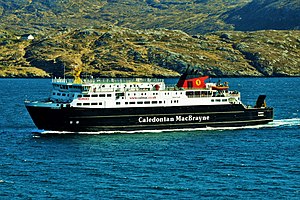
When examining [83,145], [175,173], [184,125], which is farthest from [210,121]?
[175,173]

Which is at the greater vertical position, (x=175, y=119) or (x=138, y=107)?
(x=138, y=107)

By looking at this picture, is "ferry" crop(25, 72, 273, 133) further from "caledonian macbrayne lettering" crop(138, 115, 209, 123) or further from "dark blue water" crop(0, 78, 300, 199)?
"dark blue water" crop(0, 78, 300, 199)

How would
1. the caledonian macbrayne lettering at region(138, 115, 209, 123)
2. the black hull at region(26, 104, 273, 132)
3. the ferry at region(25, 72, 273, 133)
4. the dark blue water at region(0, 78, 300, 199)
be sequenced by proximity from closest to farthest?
the dark blue water at region(0, 78, 300, 199) < the black hull at region(26, 104, 273, 132) < the ferry at region(25, 72, 273, 133) < the caledonian macbrayne lettering at region(138, 115, 209, 123)

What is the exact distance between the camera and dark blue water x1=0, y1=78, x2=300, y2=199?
57656 millimetres

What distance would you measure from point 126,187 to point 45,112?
1217 inches

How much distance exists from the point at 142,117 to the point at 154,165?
868 inches

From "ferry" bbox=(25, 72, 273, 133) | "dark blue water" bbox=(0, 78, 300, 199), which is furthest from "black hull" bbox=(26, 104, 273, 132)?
"dark blue water" bbox=(0, 78, 300, 199)

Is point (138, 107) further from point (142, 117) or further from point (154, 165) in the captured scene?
point (154, 165)

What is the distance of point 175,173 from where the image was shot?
64.5 meters

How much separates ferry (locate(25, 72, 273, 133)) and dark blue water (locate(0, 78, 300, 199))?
6.81 feet

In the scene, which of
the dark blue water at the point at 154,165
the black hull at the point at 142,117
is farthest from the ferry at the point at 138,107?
the dark blue water at the point at 154,165

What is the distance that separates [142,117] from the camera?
89.7 meters

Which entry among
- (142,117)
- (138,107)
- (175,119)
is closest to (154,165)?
(142,117)

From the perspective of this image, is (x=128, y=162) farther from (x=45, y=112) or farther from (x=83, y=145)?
(x=45, y=112)
